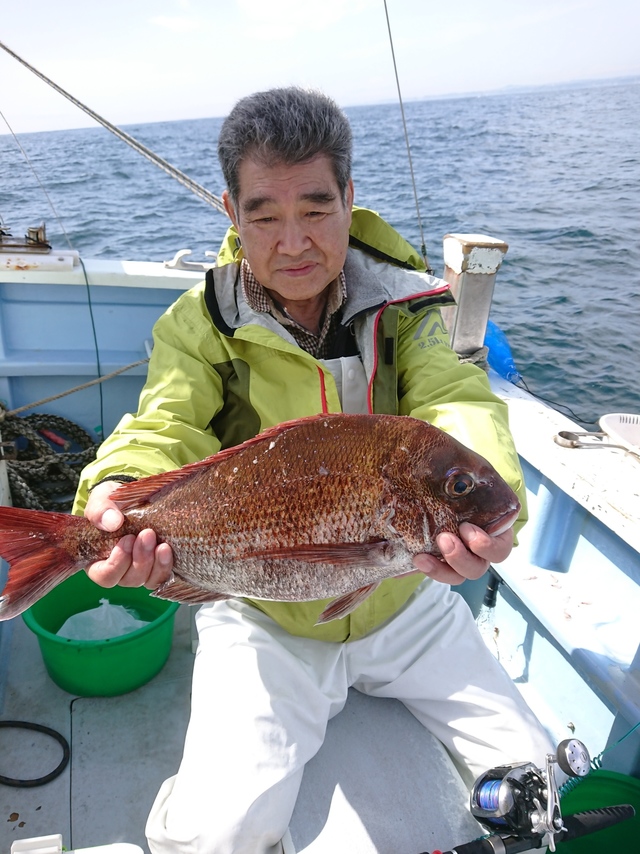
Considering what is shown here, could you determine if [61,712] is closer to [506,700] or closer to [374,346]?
[506,700]

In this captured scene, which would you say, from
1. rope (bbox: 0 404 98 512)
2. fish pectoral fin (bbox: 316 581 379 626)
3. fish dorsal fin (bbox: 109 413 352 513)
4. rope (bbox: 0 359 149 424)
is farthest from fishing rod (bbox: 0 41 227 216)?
fish pectoral fin (bbox: 316 581 379 626)

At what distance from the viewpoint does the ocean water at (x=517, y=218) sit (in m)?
9.76

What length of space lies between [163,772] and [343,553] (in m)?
1.81

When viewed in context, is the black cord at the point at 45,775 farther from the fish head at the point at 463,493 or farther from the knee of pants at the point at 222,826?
the fish head at the point at 463,493

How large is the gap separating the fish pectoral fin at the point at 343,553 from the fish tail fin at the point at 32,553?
0.65m

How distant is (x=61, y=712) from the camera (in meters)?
3.05

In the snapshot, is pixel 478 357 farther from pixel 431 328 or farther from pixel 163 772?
pixel 163 772

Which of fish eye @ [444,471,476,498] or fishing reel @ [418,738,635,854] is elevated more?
fish eye @ [444,471,476,498]

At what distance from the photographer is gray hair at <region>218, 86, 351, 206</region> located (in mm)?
2076

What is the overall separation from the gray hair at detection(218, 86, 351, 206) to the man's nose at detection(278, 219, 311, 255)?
0.20 metres

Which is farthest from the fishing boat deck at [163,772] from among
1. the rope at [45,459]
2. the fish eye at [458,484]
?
the fish eye at [458,484]

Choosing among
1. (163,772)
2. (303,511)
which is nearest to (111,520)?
(303,511)

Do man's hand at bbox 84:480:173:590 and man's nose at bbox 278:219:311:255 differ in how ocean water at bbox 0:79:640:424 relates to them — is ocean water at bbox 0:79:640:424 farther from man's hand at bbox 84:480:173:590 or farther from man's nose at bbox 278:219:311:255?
man's hand at bbox 84:480:173:590

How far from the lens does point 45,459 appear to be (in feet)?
13.5
